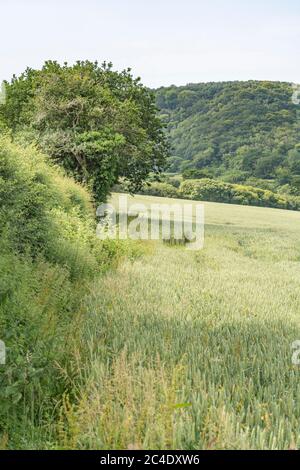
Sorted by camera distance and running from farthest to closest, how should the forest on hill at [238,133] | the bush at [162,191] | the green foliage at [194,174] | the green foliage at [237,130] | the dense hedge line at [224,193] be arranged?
1. the green foliage at [237,130]
2. the forest on hill at [238,133]
3. the green foliage at [194,174]
4. the dense hedge line at [224,193]
5. the bush at [162,191]

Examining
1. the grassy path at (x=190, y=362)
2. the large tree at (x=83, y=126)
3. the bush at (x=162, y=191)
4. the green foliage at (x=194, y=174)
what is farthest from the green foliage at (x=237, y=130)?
the grassy path at (x=190, y=362)

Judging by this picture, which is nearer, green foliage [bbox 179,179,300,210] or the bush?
the bush

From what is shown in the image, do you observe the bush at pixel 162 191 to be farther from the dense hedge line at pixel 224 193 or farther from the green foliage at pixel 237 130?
the green foliage at pixel 237 130

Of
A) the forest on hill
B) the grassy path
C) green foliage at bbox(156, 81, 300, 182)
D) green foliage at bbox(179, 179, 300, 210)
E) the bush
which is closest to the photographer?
the grassy path

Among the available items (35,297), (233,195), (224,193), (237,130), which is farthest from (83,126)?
(237,130)

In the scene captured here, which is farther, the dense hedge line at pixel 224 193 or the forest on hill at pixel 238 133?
the forest on hill at pixel 238 133

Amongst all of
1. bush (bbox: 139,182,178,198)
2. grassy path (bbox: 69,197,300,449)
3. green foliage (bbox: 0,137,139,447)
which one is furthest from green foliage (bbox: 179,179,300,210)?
green foliage (bbox: 0,137,139,447)

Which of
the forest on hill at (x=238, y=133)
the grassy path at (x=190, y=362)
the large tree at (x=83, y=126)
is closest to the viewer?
the grassy path at (x=190, y=362)

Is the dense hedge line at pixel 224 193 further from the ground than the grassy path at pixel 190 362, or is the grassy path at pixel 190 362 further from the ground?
the grassy path at pixel 190 362

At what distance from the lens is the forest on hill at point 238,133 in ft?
251

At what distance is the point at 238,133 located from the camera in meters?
86.2

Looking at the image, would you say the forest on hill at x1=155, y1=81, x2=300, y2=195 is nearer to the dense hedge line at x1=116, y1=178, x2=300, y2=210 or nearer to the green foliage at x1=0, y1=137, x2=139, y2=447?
the dense hedge line at x1=116, y1=178, x2=300, y2=210

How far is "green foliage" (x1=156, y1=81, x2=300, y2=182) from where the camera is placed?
7769 centimetres

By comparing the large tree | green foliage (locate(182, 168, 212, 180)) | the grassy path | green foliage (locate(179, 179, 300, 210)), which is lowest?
green foliage (locate(179, 179, 300, 210))
